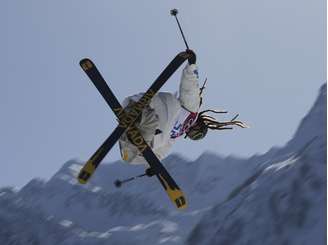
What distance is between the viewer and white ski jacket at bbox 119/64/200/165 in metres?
17.5

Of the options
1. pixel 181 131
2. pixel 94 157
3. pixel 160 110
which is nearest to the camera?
pixel 94 157

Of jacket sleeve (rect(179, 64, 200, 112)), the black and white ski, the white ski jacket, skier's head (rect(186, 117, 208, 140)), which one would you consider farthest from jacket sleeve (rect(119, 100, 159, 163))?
skier's head (rect(186, 117, 208, 140))

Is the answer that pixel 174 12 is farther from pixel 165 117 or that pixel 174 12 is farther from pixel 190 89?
pixel 165 117

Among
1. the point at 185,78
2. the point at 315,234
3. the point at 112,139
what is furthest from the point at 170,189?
the point at 315,234

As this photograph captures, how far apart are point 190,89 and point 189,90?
4cm

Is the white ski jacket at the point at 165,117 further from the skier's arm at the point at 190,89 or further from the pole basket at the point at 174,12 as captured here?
the pole basket at the point at 174,12

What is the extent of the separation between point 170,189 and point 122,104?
2.47m

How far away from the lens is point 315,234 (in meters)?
194

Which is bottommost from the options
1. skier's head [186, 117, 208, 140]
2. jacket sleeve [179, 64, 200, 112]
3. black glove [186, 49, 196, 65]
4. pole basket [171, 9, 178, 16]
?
skier's head [186, 117, 208, 140]

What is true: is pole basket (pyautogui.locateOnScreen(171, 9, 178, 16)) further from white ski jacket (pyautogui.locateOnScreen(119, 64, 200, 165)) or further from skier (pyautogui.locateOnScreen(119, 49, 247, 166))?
white ski jacket (pyautogui.locateOnScreen(119, 64, 200, 165))

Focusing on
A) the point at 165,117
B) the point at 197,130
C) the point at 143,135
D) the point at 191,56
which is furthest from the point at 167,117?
the point at 197,130

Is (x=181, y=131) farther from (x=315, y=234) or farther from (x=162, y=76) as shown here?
(x=315, y=234)

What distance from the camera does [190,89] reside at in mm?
18516

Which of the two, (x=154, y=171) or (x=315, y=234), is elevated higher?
(x=154, y=171)
